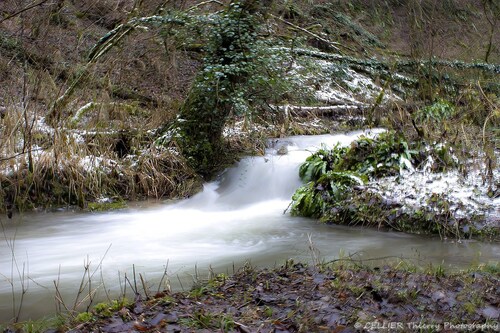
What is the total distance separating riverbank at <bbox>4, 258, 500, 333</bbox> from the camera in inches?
137

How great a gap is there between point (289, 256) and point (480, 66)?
9.88m

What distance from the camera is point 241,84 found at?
31.2 ft

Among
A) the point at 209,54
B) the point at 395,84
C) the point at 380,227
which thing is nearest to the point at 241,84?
the point at 209,54

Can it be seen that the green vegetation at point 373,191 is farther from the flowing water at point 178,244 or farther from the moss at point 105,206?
the moss at point 105,206

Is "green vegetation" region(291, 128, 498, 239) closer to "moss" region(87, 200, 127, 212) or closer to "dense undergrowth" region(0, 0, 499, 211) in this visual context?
"dense undergrowth" region(0, 0, 499, 211)

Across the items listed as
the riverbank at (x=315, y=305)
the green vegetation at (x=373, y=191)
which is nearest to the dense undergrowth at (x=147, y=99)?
the green vegetation at (x=373, y=191)

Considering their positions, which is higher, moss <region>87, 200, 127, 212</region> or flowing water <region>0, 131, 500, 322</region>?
moss <region>87, 200, 127, 212</region>

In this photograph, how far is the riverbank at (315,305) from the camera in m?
3.47

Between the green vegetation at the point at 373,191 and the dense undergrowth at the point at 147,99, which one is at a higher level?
the dense undergrowth at the point at 147,99

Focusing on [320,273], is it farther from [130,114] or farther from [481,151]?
[130,114]

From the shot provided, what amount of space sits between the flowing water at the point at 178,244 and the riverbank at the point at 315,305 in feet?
2.74

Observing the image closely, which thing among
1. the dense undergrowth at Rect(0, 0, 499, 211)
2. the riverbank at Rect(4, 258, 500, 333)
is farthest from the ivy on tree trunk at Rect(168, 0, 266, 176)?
the riverbank at Rect(4, 258, 500, 333)

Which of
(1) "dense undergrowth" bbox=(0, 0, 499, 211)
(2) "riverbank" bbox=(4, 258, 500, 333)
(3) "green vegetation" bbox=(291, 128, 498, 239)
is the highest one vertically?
(1) "dense undergrowth" bbox=(0, 0, 499, 211)

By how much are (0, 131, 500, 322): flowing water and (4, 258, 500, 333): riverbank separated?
0.83m
